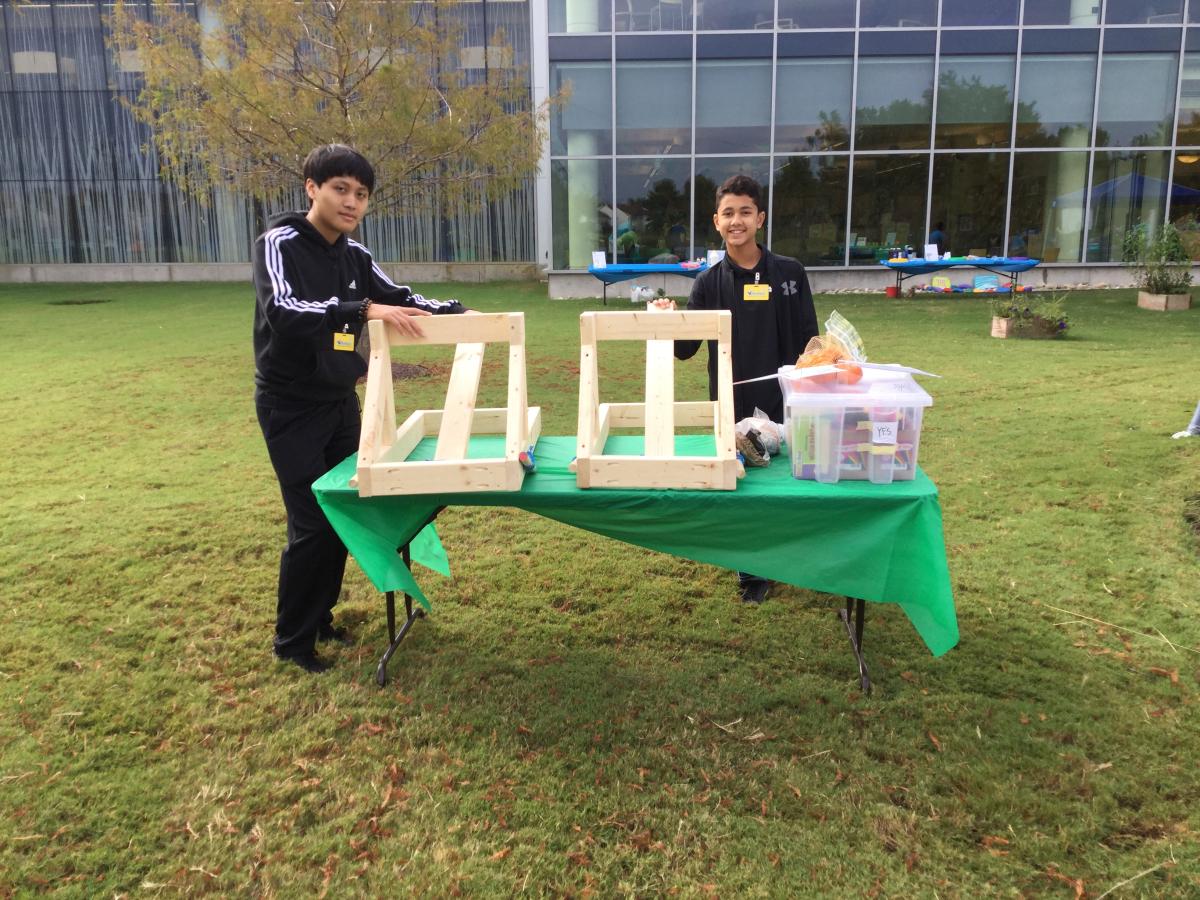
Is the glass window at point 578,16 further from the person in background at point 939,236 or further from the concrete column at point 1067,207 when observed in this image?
the concrete column at point 1067,207

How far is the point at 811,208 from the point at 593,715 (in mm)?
17065

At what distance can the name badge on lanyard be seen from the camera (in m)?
3.73

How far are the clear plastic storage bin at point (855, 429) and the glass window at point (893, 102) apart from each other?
17.0 metres

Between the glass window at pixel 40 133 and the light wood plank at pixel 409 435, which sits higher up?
the glass window at pixel 40 133

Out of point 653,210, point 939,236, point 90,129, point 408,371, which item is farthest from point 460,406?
point 90,129

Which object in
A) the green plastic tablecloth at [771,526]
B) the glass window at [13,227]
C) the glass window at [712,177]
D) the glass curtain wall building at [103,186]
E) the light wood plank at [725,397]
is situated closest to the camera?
the green plastic tablecloth at [771,526]

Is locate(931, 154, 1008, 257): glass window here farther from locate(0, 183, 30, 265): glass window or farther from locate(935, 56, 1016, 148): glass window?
locate(0, 183, 30, 265): glass window

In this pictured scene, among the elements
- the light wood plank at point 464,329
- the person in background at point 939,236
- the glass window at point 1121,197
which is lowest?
the light wood plank at point 464,329

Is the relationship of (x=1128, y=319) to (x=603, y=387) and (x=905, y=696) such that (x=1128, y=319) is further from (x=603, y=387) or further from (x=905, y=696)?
(x=905, y=696)

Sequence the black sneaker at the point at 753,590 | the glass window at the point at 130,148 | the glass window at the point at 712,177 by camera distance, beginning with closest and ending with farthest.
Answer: the black sneaker at the point at 753,590 → the glass window at the point at 712,177 → the glass window at the point at 130,148

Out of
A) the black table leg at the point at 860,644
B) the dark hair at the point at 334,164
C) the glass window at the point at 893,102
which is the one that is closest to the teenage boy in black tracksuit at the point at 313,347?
the dark hair at the point at 334,164

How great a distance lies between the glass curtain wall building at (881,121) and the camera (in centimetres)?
1741

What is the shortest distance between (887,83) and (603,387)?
13.0 m

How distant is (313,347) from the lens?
3020 mm
